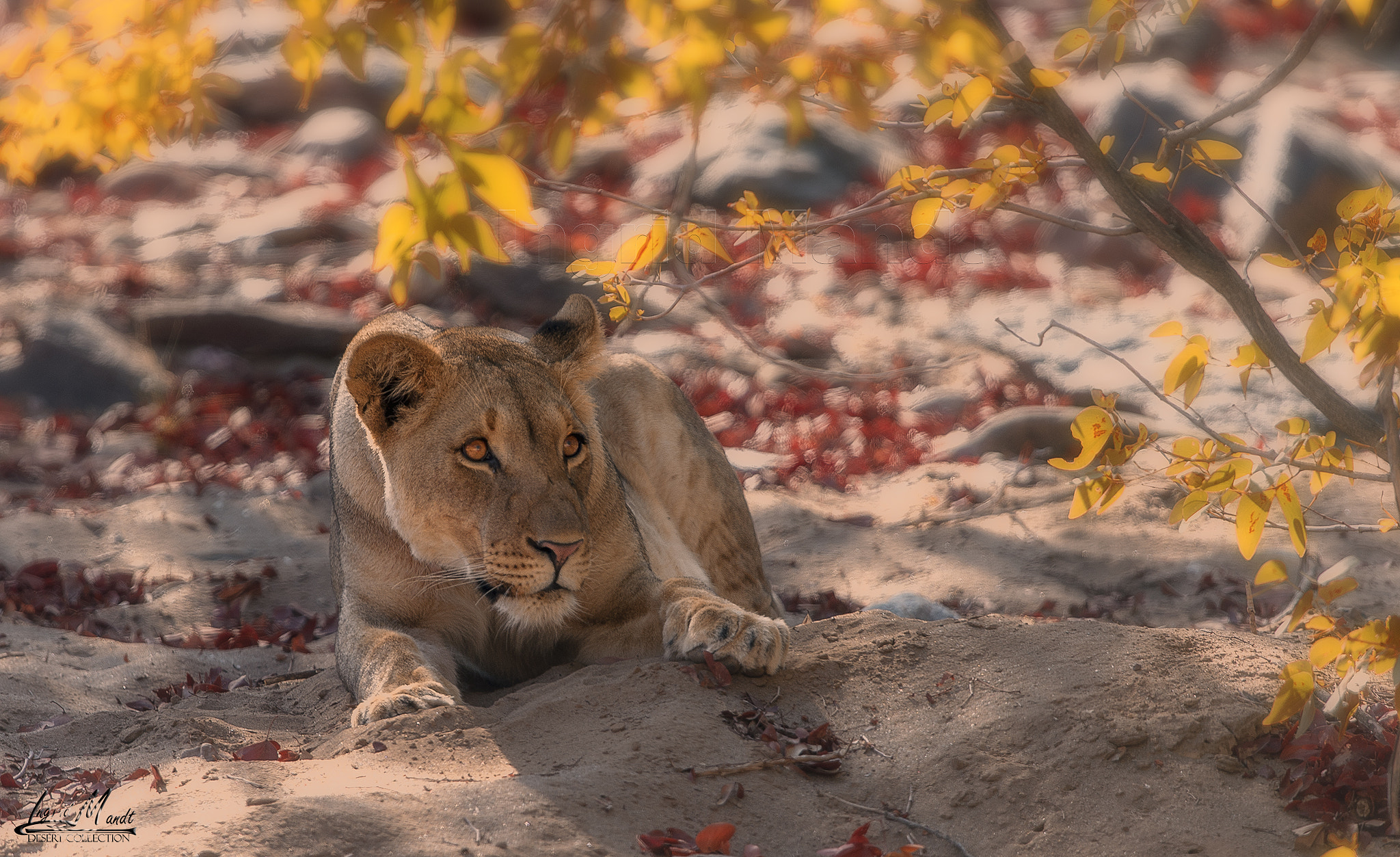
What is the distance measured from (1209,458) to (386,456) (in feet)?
9.04

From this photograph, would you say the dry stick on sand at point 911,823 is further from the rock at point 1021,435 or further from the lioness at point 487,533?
the rock at point 1021,435

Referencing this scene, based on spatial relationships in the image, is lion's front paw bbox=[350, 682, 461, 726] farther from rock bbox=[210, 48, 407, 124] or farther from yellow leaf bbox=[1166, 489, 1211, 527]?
rock bbox=[210, 48, 407, 124]

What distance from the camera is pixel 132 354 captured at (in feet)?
35.5

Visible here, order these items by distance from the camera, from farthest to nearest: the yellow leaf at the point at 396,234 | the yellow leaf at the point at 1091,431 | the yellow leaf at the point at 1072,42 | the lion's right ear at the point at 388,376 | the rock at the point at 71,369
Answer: the rock at the point at 71,369, the lion's right ear at the point at 388,376, the yellow leaf at the point at 1091,431, the yellow leaf at the point at 1072,42, the yellow leaf at the point at 396,234

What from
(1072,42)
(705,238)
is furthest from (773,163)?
(1072,42)

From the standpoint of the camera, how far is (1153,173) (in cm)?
353

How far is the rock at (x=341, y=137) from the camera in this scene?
60.4ft

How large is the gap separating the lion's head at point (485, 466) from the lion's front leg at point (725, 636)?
38cm

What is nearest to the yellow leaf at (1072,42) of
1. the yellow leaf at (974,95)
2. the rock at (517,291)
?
the yellow leaf at (974,95)

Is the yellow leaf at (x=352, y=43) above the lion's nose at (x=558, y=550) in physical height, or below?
above

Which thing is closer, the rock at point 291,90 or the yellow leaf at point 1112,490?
the yellow leaf at point 1112,490

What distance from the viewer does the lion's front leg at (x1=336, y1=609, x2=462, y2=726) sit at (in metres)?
3.79

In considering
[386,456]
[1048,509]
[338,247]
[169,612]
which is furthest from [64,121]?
[338,247]

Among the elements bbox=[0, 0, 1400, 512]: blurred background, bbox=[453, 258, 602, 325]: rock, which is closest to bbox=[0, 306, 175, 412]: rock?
bbox=[0, 0, 1400, 512]: blurred background
